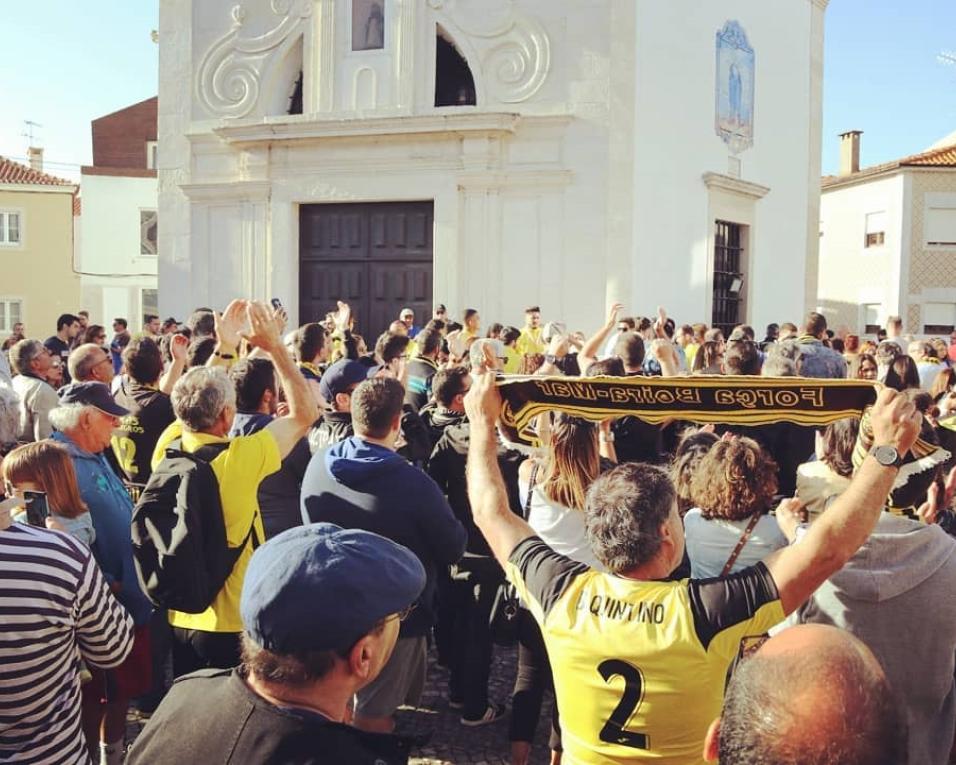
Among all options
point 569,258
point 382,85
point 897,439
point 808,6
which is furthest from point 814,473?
point 808,6

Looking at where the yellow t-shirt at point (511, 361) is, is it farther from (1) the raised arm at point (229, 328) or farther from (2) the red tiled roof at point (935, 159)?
(2) the red tiled roof at point (935, 159)

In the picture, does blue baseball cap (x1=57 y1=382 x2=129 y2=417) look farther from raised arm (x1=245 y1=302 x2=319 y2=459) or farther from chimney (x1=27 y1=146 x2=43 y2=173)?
chimney (x1=27 y1=146 x2=43 y2=173)

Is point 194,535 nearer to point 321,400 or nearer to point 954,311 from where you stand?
point 321,400

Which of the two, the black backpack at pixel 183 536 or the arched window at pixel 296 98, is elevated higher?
the arched window at pixel 296 98

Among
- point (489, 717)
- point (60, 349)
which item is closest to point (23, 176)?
point (60, 349)

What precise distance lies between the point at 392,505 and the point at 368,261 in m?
14.4

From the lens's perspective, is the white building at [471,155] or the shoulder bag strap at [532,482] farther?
the white building at [471,155]

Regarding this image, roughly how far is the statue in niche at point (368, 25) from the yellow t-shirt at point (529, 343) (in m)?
6.71

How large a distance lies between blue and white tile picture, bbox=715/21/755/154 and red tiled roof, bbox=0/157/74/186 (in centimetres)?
2511

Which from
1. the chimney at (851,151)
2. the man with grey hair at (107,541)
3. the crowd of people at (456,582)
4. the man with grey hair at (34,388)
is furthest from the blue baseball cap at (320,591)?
the chimney at (851,151)

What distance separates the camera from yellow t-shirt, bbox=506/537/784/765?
2.37m

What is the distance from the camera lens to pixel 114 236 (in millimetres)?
32594

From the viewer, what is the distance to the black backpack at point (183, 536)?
384 cm

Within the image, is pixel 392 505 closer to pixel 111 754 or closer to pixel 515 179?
pixel 111 754
